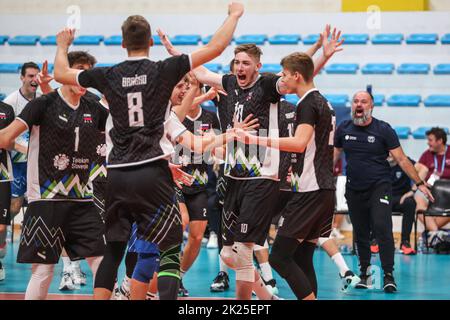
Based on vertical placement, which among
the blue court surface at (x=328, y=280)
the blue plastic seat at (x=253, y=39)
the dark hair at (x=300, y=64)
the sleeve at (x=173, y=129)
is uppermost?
the blue plastic seat at (x=253, y=39)

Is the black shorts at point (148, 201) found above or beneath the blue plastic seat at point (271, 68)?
beneath

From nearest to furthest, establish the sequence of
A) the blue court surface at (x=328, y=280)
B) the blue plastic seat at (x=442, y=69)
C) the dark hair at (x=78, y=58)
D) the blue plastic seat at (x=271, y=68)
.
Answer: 1. the dark hair at (x=78, y=58)
2. the blue court surface at (x=328, y=280)
3. the blue plastic seat at (x=442, y=69)
4. the blue plastic seat at (x=271, y=68)

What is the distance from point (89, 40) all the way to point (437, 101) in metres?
8.39

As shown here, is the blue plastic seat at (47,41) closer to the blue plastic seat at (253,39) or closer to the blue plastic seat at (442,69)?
the blue plastic seat at (253,39)

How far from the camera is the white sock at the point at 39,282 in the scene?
5707 mm

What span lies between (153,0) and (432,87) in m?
7.29

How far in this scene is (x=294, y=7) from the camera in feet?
60.1

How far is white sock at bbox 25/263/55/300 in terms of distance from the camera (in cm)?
571

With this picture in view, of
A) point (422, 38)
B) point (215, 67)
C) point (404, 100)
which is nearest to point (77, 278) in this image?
point (215, 67)

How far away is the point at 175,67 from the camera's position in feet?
16.7

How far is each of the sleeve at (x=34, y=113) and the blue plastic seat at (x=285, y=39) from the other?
12.0 meters

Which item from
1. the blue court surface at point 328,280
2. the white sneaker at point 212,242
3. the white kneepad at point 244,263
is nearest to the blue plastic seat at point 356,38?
the white sneaker at point 212,242

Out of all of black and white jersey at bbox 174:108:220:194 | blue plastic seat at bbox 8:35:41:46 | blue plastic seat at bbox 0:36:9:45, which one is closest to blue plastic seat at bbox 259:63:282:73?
blue plastic seat at bbox 8:35:41:46
